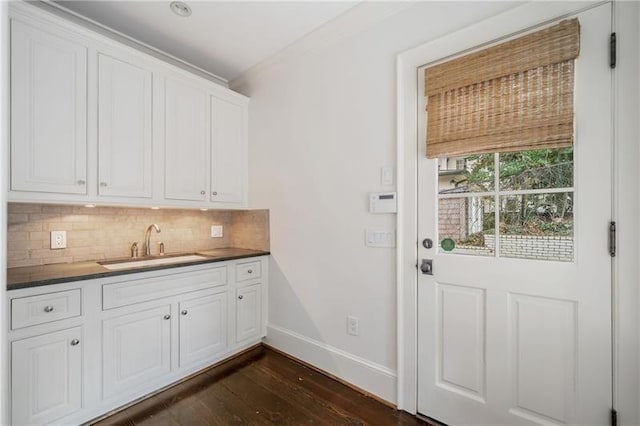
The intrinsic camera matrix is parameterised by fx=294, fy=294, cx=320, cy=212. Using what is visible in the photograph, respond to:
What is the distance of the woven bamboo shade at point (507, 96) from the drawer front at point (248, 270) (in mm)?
1763

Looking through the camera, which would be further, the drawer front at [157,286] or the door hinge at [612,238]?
the drawer front at [157,286]

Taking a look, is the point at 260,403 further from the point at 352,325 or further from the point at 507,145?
the point at 507,145

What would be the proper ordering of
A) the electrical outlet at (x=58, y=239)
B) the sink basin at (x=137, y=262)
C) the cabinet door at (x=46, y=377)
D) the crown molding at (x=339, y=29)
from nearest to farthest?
the cabinet door at (x=46, y=377)
the crown molding at (x=339, y=29)
the electrical outlet at (x=58, y=239)
the sink basin at (x=137, y=262)

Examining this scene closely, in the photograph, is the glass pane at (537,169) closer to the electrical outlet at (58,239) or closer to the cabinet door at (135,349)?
the cabinet door at (135,349)

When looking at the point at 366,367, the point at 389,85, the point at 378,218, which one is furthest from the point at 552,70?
the point at 366,367

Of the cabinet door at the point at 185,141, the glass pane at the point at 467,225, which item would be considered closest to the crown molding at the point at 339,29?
the cabinet door at the point at 185,141

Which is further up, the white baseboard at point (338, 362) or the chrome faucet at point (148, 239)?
the chrome faucet at point (148, 239)

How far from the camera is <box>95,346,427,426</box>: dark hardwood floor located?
1.75 m

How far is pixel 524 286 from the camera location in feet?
4.79

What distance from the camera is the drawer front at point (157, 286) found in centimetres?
182

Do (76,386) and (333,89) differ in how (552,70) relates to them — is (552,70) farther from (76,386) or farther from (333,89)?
(76,386)

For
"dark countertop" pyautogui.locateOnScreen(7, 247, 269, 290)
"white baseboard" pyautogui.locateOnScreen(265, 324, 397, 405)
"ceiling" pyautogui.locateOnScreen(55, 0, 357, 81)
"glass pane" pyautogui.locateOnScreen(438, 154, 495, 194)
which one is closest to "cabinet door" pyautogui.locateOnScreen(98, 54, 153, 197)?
"ceiling" pyautogui.locateOnScreen(55, 0, 357, 81)

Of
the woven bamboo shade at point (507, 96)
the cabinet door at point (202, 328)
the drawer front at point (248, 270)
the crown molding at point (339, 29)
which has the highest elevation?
the crown molding at point (339, 29)

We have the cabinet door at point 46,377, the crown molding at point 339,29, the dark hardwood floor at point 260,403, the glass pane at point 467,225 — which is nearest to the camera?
the cabinet door at point 46,377
